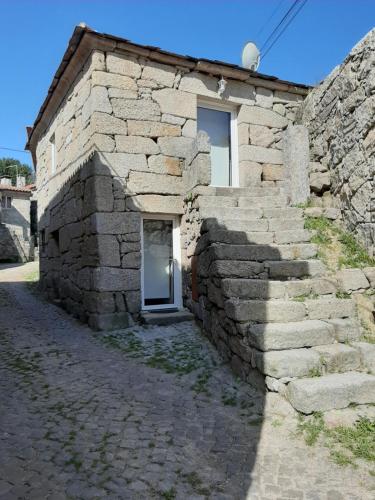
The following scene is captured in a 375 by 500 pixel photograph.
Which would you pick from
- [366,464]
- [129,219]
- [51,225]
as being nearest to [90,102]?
[129,219]

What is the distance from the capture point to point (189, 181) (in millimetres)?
6066

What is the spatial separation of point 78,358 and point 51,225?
16.3ft

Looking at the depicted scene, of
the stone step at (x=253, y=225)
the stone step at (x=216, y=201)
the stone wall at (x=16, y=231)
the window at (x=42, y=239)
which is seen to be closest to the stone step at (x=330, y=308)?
the stone step at (x=253, y=225)

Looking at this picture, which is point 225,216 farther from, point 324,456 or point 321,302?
point 324,456

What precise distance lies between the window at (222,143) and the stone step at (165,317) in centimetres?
266

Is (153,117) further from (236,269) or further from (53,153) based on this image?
(53,153)

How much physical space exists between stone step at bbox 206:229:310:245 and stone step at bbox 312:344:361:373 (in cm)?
184

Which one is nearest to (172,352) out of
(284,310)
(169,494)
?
(284,310)

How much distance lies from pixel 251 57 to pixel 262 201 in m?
3.82

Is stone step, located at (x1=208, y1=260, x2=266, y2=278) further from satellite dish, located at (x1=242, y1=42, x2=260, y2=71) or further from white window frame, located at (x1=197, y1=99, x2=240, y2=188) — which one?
satellite dish, located at (x1=242, y1=42, x2=260, y2=71)

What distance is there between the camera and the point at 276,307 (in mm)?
3930

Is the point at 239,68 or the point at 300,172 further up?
the point at 239,68

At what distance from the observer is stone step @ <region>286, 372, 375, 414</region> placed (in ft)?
9.95

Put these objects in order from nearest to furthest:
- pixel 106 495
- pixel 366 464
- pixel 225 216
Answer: pixel 106 495 < pixel 366 464 < pixel 225 216
